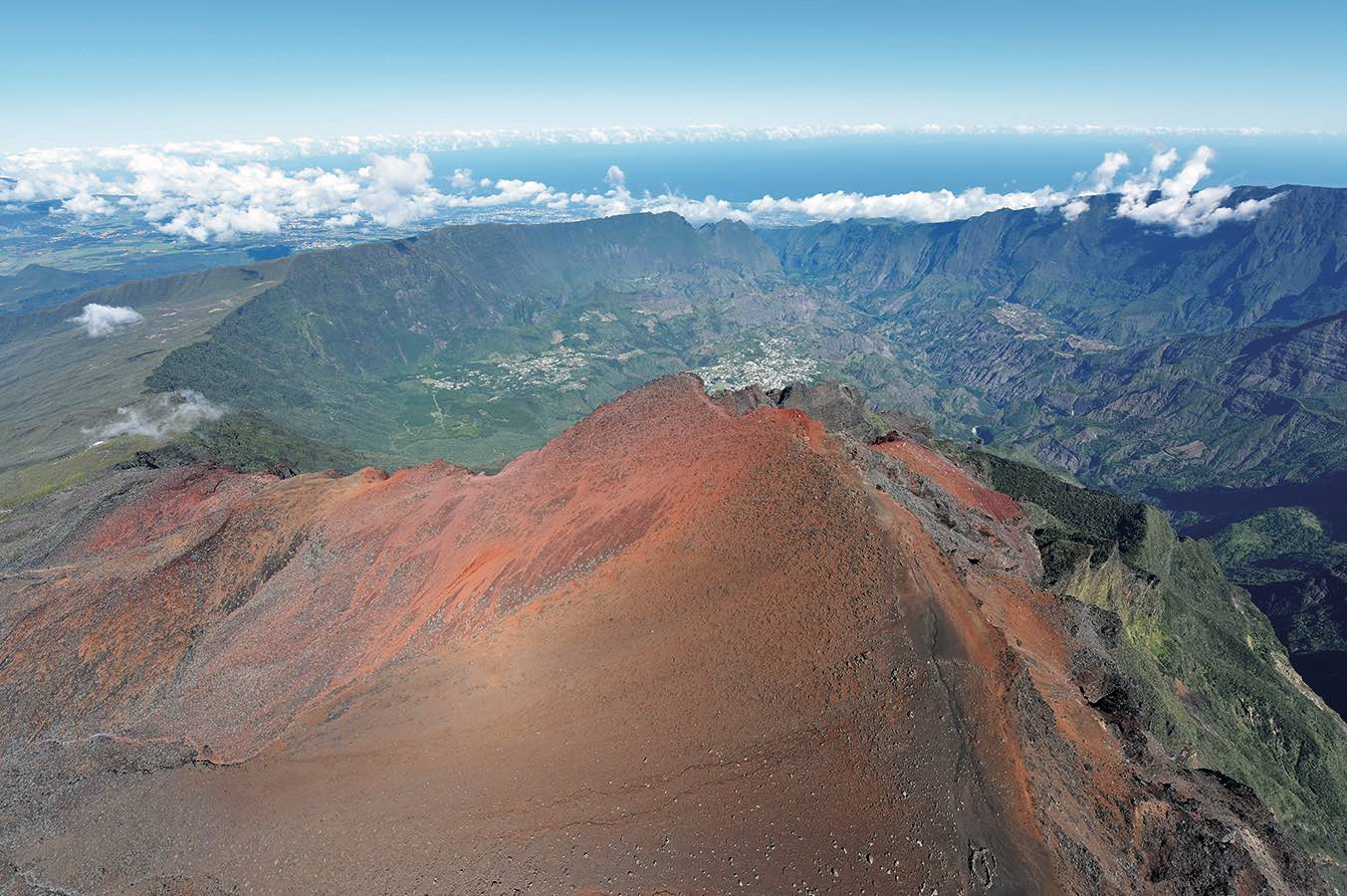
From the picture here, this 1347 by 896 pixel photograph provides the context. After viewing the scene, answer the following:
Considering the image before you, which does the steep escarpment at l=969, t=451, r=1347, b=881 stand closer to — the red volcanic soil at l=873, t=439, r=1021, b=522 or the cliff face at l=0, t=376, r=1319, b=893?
the red volcanic soil at l=873, t=439, r=1021, b=522

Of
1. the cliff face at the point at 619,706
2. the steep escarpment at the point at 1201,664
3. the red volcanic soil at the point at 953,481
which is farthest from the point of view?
the steep escarpment at the point at 1201,664

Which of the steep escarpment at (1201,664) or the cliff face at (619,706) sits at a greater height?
the cliff face at (619,706)

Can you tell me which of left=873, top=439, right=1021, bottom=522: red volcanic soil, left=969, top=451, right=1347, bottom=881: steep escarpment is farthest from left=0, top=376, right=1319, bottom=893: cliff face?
left=969, top=451, right=1347, bottom=881: steep escarpment

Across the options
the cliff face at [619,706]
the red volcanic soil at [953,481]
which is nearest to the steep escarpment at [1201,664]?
the red volcanic soil at [953,481]

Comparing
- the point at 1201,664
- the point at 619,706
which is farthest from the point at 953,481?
the point at 1201,664

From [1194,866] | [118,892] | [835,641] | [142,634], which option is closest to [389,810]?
[118,892]

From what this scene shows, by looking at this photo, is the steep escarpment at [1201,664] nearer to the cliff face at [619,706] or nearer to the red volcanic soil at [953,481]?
the red volcanic soil at [953,481]

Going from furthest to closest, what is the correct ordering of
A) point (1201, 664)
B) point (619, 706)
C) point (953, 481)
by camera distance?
1. point (1201, 664)
2. point (953, 481)
3. point (619, 706)

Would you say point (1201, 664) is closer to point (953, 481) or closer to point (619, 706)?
point (953, 481)

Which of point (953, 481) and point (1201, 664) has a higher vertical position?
point (953, 481)
